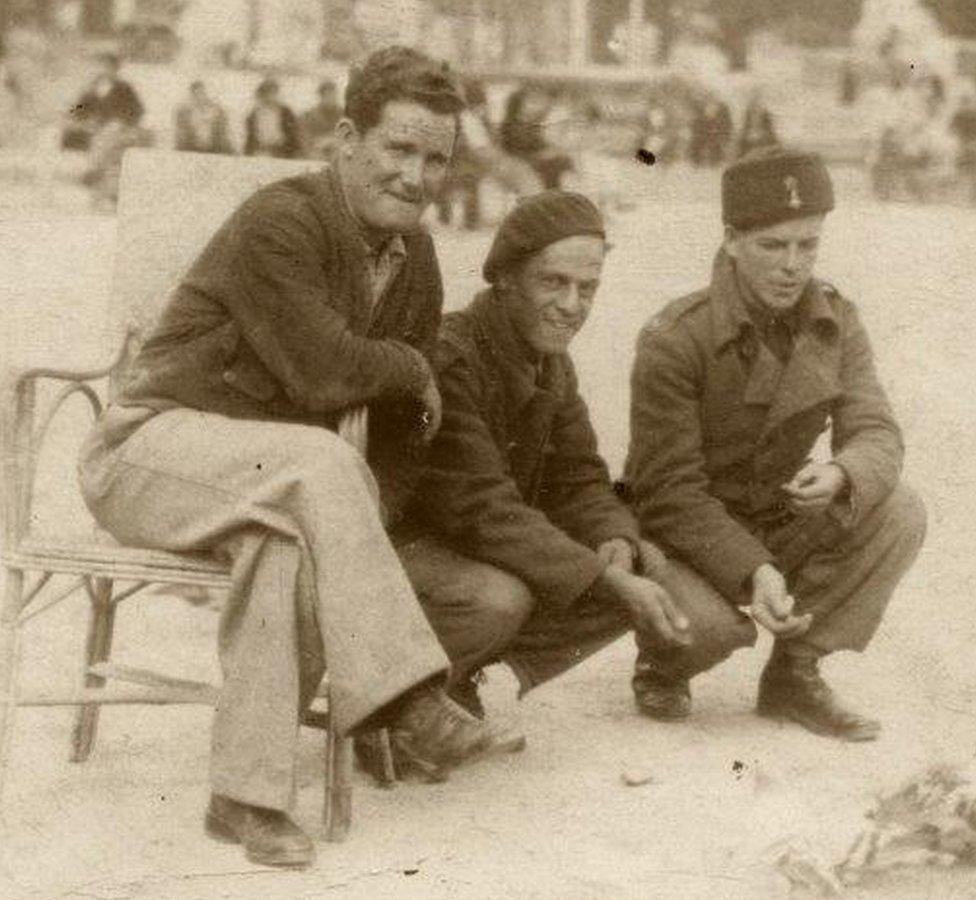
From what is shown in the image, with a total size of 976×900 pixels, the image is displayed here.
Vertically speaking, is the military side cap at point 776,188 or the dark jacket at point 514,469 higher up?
the military side cap at point 776,188

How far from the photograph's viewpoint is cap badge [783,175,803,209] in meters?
3.65

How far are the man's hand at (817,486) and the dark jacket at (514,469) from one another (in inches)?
14.4

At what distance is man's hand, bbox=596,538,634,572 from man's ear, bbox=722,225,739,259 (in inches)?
28.0

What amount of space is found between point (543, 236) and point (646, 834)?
1229mm

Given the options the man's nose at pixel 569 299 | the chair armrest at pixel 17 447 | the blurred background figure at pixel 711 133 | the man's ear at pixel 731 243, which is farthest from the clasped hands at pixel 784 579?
the chair armrest at pixel 17 447

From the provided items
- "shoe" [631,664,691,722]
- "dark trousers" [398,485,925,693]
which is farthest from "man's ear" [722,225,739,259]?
"shoe" [631,664,691,722]

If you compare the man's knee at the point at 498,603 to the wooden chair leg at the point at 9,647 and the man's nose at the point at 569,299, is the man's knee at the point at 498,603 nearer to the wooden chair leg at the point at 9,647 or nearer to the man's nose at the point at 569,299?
the man's nose at the point at 569,299

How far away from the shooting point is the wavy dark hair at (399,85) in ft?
10.1

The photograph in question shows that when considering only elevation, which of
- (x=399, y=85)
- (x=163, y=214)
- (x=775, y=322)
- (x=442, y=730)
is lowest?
(x=442, y=730)

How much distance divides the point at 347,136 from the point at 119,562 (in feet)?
2.99

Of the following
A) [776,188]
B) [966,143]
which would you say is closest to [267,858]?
[776,188]

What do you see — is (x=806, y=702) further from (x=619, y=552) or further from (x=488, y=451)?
(x=488, y=451)

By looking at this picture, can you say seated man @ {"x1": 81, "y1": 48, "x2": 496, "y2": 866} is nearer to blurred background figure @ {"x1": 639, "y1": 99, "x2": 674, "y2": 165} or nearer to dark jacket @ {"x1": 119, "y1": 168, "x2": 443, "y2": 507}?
dark jacket @ {"x1": 119, "y1": 168, "x2": 443, "y2": 507}

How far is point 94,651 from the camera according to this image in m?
3.44
